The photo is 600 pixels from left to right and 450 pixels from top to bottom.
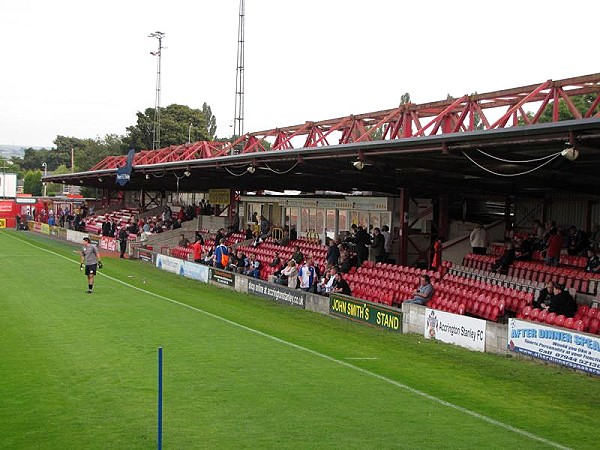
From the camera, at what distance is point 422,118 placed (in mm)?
21594

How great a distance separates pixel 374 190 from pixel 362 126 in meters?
8.99

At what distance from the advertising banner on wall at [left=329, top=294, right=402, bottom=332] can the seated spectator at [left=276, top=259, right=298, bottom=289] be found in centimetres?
299

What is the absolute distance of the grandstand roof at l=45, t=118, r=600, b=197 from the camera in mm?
15039

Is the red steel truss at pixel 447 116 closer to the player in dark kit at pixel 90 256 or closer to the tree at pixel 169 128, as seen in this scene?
the player in dark kit at pixel 90 256

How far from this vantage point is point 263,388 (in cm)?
1202

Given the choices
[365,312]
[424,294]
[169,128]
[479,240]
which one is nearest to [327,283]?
[365,312]

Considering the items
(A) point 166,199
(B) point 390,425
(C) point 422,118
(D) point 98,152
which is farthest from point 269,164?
(D) point 98,152

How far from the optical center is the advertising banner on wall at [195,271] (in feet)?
98.6

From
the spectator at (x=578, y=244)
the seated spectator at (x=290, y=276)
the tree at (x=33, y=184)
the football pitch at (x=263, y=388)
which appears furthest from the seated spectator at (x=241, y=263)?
the tree at (x=33, y=184)

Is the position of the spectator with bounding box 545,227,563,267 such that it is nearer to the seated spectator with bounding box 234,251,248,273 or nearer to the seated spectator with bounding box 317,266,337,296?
the seated spectator with bounding box 317,266,337,296

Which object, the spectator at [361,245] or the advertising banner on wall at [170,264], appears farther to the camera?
the advertising banner on wall at [170,264]

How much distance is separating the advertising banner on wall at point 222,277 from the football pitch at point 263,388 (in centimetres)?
709

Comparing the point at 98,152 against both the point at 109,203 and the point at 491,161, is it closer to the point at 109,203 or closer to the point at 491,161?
the point at 109,203

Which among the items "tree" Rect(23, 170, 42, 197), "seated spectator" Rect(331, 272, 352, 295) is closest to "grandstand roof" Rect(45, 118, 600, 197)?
"seated spectator" Rect(331, 272, 352, 295)
